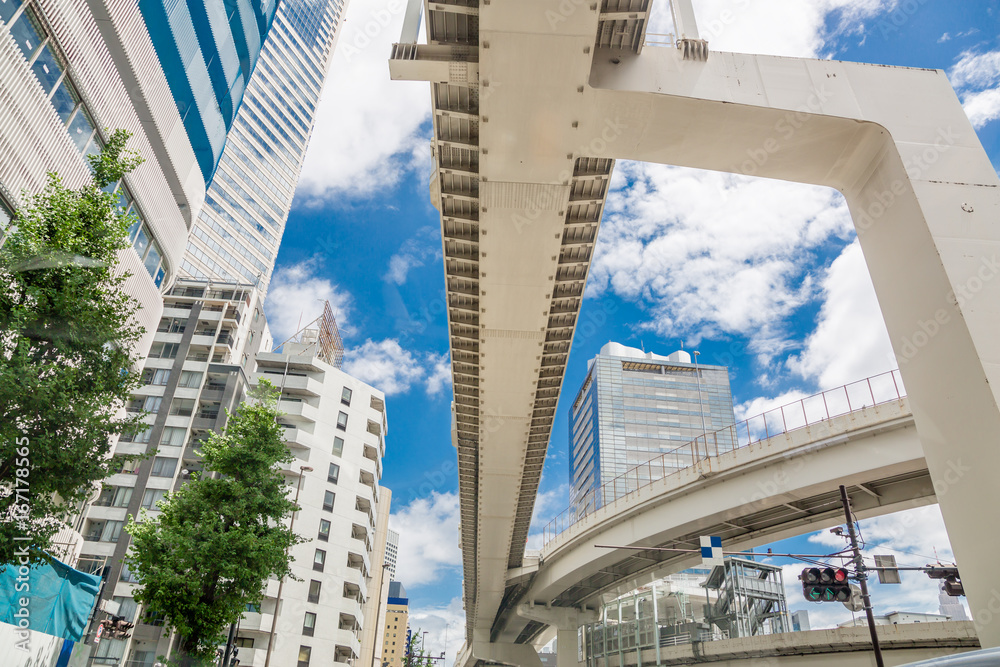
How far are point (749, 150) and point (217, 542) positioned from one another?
1502cm

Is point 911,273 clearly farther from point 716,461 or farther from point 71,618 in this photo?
point 71,618

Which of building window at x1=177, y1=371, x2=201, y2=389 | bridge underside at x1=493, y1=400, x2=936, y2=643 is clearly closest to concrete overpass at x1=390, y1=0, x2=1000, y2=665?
bridge underside at x1=493, y1=400, x2=936, y2=643

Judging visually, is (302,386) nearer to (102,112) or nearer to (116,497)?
(116,497)

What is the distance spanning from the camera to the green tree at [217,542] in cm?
1441

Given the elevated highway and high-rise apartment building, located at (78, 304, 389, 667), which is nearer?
the elevated highway

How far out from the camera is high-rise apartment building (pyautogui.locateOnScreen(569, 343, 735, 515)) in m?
126

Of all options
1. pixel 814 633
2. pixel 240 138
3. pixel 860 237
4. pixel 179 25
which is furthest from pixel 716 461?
pixel 240 138

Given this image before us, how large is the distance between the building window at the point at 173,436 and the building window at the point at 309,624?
17874 mm

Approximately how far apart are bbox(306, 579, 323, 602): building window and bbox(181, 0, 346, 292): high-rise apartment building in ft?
161

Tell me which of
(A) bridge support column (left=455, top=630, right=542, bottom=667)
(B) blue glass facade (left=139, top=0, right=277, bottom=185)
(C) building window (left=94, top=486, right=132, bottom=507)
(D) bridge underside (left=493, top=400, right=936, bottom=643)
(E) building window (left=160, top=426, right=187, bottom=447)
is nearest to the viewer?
(D) bridge underside (left=493, top=400, right=936, bottom=643)

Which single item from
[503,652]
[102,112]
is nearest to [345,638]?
[503,652]

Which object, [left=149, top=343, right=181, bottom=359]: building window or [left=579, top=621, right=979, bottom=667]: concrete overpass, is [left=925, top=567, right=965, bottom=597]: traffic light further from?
[left=149, top=343, right=181, bottom=359]: building window

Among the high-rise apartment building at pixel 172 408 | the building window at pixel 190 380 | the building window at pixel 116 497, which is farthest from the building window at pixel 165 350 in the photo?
the building window at pixel 116 497

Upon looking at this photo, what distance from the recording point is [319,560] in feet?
160
